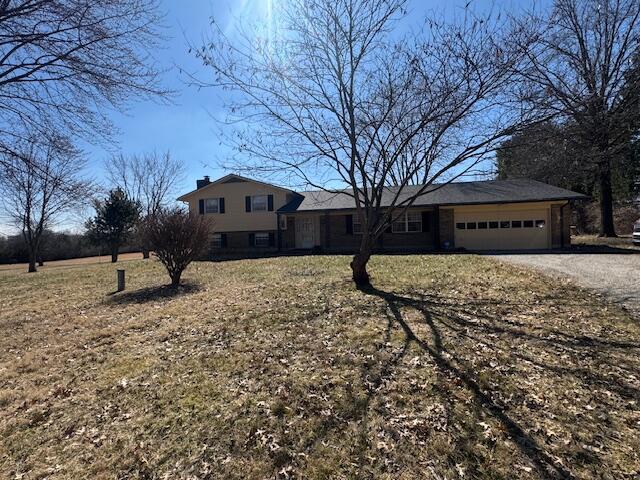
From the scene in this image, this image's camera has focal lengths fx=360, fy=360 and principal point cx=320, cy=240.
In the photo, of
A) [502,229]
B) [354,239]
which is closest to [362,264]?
[354,239]

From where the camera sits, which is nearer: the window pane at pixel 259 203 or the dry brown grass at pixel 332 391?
the dry brown grass at pixel 332 391

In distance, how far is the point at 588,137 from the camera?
735 centimetres

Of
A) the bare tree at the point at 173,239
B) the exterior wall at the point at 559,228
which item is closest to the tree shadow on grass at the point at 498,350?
the bare tree at the point at 173,239

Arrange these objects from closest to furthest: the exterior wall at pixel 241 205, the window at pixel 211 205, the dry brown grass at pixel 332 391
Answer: the dry brown grass at pixel 332 391 < the exterior wall at pixel 241 205 < the window at pixel 211 205

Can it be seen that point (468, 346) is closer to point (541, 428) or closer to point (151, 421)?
point (541, 428)

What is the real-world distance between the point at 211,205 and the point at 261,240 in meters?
4.46

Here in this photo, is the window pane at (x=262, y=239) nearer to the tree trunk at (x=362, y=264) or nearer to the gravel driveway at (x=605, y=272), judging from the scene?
the tree trunk at (x=362, y=264)

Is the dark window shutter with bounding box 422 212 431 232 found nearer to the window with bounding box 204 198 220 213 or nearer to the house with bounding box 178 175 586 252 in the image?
the house with bounding box 178 175 586 252

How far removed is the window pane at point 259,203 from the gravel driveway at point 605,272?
645 inches

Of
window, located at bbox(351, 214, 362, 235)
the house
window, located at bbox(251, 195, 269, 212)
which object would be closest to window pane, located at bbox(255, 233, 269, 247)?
the house

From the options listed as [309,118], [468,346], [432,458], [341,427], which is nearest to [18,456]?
[341,427]

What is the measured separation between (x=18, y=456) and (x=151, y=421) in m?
1.07

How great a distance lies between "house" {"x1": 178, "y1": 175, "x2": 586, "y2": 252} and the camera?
1766 cm

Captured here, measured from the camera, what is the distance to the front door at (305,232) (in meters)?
22.9
